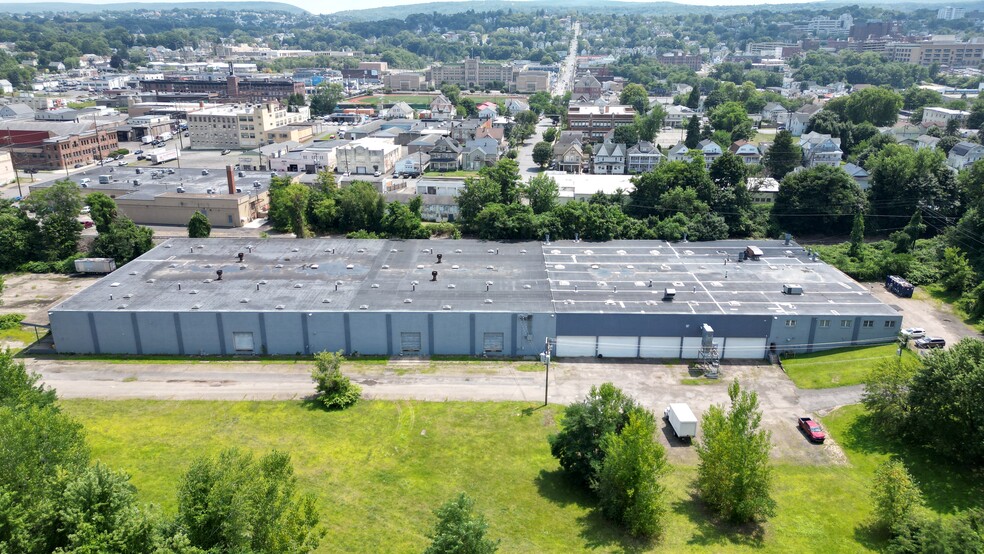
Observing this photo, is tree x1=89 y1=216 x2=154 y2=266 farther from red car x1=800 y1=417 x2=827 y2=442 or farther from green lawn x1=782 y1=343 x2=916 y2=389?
red car x1=800 y1=417 x2=827 y2=442

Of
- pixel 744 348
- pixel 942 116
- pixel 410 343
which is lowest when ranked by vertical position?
pixel 744 348

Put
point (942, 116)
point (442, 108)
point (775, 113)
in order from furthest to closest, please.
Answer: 1. point (442, 108)
2. point (775, 113)
3. point (942, 116)

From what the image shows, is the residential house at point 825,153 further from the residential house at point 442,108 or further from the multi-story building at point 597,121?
the residential house at point 442,108

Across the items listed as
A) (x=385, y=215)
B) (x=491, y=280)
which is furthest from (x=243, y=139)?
(x=491, y=280)

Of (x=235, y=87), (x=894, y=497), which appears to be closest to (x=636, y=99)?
(x=235, y=87)

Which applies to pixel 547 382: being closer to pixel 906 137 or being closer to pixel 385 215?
pixel 385 215

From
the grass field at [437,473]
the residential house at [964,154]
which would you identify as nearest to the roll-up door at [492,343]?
the grass field at [437,473]

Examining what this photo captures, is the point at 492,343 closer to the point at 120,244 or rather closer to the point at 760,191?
the point at 120,244

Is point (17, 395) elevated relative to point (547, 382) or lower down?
elevated
